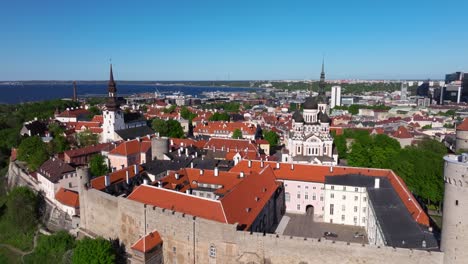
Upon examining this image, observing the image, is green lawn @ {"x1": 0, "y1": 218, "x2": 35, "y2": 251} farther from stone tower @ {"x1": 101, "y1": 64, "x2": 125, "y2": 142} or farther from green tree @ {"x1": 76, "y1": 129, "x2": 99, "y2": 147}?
stone tower @ {"x1": 101, "y1": 64, "x2": 125, "y2": 142}

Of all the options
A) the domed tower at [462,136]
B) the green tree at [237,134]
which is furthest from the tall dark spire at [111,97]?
the domed tower at [462,136]

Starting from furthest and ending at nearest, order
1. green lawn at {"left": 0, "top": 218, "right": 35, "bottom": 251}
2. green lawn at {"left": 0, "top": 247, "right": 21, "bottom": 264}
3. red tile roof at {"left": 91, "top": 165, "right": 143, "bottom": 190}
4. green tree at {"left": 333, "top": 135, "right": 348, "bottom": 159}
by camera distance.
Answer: green tree at {"left": 333, "top": 135, "right": 348, "bottom": 159} → green lawn at {"left": 0, "top": 218, "right": 35, "bottom": 251} → green lawn at {"left": 0, "top": 247, "right": 21, "bottom": 264} → red tile roof at {"left": 91, "top": 165, "right": 143, "bottom": 190}

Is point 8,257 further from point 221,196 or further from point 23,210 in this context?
point 221,196

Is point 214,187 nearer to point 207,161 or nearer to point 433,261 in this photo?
point 207,161

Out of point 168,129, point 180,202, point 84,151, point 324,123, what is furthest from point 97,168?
point 168,129

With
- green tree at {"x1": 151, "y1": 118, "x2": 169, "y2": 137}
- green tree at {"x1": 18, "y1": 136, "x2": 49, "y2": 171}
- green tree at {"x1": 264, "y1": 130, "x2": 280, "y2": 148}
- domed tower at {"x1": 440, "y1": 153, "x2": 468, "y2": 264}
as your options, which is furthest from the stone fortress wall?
green tree at {"x1": 264, "y1": 130, "x2": 280, "y2": 148}

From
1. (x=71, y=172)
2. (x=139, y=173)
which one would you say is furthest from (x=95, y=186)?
(x=71, y=172)

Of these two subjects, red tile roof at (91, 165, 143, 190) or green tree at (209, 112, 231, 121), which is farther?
green tree at (209, 112, 231, 121)
